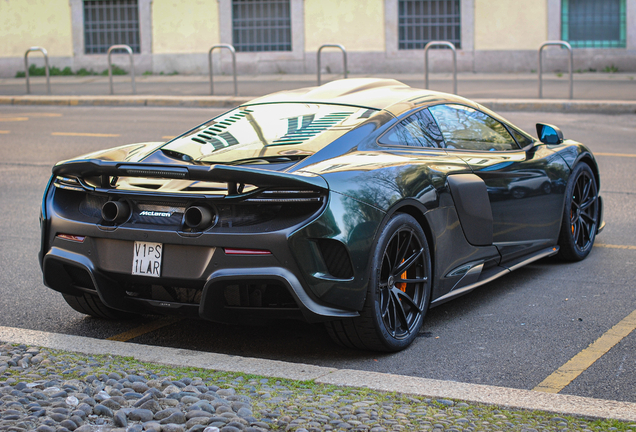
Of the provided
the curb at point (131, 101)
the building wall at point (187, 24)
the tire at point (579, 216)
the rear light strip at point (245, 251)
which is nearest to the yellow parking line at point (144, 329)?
the rear light strip at point (245, 251)

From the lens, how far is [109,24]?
89.2ft

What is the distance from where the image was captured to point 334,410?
316cm

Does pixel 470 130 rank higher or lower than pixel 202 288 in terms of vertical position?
higher

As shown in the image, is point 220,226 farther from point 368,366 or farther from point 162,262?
point 368,366

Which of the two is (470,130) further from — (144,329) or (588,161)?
(144,329)

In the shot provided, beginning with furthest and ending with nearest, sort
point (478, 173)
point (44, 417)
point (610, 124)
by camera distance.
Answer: point (610, 124), point (478, 173), point (44, 417)

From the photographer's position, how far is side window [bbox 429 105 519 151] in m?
5.09

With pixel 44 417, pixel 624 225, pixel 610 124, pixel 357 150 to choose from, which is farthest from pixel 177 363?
pixel 610 124

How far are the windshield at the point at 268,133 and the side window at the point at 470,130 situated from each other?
62cm

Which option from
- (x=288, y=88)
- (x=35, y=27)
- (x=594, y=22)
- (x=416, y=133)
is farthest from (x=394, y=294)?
(x=35, y=27)

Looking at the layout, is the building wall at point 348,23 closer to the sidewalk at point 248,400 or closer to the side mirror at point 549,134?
the side mirror at point 549,134

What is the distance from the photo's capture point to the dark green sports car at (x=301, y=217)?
3.78 m

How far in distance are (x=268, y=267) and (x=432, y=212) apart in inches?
45.2

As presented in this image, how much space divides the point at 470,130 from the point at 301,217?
1972 millimetres
